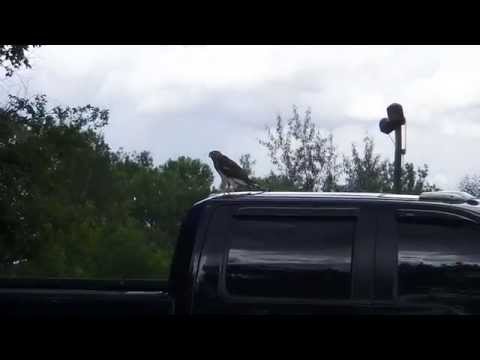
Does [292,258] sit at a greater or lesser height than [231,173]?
lesser

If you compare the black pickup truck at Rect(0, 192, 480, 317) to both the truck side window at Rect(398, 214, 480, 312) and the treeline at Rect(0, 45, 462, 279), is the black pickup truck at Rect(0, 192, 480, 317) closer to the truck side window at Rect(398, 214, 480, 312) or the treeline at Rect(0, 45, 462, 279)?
the truck side window at Rect(398, 214, 480, 312)

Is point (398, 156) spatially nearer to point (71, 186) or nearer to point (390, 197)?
point (390, 197)

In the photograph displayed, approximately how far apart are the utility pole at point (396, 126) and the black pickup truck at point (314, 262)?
412 centimetres

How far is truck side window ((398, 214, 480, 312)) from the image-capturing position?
15.8ft

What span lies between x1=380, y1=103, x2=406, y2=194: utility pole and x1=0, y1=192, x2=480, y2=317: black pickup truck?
4117 mm

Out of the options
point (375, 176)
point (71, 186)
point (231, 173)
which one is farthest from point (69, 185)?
point (231, 173)

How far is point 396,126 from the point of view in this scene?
9.58m

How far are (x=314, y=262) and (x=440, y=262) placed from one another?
669 millimetres

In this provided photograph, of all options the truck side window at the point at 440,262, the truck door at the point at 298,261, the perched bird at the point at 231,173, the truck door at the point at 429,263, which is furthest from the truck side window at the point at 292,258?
the perched bird at the point at 231,173

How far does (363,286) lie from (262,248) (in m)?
0.59

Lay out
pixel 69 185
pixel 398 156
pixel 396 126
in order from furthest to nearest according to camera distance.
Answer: pixel 69 185
pixel 396 126
pixel 398 156

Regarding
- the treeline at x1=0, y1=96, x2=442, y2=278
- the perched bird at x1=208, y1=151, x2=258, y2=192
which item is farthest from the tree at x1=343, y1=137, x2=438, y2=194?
the perched bird at x1=208, y1=151, x2=258, y2=192

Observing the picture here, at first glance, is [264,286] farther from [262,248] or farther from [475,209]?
[475,209]

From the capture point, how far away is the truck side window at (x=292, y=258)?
16.1ft
